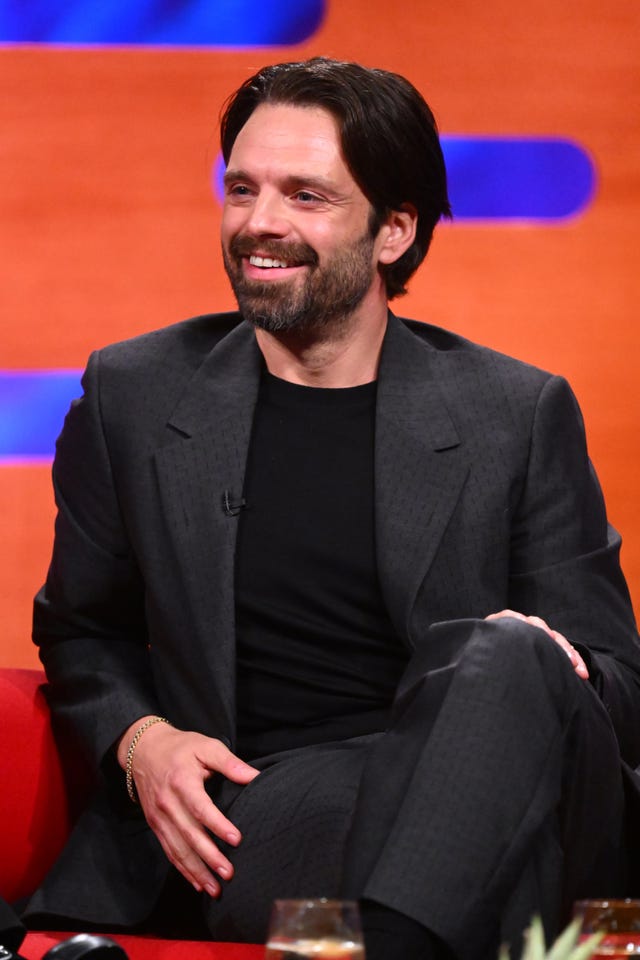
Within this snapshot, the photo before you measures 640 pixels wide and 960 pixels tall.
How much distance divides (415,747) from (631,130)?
156 centimetres

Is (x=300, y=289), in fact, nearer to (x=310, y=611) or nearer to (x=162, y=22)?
(x=310, y=611)

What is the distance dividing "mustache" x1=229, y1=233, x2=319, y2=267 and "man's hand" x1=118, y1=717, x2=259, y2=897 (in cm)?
62

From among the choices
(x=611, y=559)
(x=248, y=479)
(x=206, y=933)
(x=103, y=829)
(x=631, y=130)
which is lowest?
(x=206, y=933)

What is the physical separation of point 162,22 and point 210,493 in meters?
1.15

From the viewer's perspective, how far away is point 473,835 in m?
1.28

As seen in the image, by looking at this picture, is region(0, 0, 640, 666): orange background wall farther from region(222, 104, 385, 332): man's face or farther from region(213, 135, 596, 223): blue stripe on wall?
region(222, 104, 385, 332): man's face

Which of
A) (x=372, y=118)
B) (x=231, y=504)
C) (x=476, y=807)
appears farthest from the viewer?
(x=372, y=118)

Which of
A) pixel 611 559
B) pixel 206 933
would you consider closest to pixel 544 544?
pixel 611 559

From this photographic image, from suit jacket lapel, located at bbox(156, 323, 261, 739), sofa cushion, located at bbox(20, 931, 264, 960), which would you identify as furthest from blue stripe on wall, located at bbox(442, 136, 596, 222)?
sofa cushion, located at bbox(20, 931, 264, 960)

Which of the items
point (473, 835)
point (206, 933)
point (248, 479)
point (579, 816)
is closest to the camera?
point (473, 835)

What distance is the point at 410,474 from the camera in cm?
180

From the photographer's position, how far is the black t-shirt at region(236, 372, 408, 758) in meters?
1.75

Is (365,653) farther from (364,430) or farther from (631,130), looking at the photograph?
(631,130)

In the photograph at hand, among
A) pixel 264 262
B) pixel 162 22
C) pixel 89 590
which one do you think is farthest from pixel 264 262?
pixel 162 22
